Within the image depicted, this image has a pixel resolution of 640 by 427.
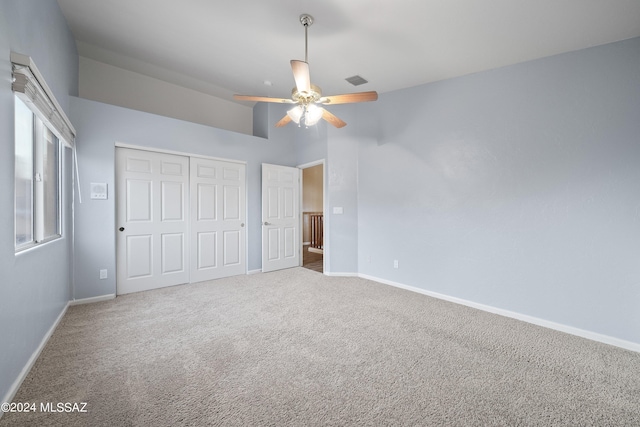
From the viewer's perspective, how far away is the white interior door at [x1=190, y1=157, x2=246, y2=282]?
4.02 metres

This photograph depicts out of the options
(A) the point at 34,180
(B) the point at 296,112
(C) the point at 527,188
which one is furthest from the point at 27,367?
(C) the point at 527,188

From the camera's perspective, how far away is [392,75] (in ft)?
11.2

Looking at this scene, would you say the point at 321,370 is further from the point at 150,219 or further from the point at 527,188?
the point at 150,219

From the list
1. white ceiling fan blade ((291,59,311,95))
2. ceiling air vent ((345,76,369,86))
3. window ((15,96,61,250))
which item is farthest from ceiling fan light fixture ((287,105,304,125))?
window ((15,96,61,250))

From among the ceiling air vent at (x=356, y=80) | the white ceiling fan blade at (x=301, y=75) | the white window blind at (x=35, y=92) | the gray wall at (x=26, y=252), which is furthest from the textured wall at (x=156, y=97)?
the white ceiling fan blade at (x=301, y=75)

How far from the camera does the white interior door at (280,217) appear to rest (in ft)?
15.3

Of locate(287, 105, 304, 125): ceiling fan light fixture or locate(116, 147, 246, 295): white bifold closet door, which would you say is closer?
locate(287, 105, 304, 125): ceiling fan light fixture

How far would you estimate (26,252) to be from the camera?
5.86 feet

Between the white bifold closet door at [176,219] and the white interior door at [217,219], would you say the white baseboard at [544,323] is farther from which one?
the white bifold closet door at [176,219]

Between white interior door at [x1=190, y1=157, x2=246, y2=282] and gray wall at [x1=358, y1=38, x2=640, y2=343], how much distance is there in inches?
99.6

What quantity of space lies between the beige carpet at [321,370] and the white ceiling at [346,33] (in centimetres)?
287

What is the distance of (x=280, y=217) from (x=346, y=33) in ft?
10.3

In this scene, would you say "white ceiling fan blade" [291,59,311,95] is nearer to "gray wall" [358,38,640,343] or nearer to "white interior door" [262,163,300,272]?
"gray wall" [358,38,640,343]

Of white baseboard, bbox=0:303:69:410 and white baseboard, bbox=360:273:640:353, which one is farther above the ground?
white baseboard, bbox=0:303:69:410
